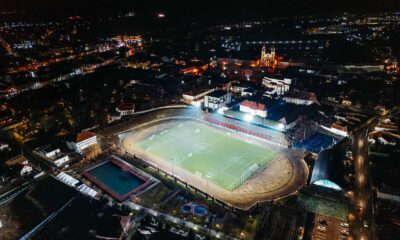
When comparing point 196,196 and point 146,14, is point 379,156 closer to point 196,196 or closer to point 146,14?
point 196,196

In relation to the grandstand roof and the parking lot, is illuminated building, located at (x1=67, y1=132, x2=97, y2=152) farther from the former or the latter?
the parking lot

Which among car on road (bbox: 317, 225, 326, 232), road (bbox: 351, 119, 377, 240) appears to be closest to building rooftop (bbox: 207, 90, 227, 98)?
road (bbox: 351, 119, 377, 240)

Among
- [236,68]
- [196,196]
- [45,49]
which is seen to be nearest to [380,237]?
[196,196]

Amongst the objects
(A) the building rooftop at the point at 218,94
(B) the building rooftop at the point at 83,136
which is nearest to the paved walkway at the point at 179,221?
(B) the building rooftop at the point at 83,136

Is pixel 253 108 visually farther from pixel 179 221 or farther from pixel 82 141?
pixel 82 141

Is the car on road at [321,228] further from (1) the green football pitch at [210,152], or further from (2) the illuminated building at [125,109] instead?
(2) the illuminated building at [125,109]

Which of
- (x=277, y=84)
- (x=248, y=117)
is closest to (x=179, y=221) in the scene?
(x=248, y=117)
